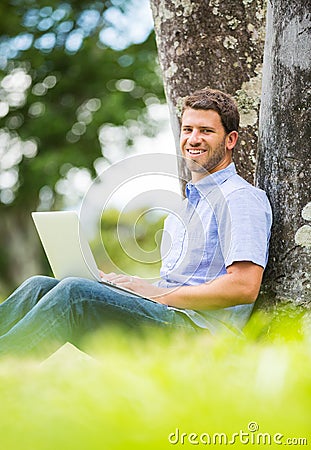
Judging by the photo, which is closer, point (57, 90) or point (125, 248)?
point (125, 248)

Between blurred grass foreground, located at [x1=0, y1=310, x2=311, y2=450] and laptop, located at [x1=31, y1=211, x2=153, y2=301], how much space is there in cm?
150

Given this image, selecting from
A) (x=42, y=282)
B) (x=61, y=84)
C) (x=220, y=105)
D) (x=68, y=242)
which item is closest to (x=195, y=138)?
(x=220, y=105)

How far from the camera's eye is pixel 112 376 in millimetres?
1188

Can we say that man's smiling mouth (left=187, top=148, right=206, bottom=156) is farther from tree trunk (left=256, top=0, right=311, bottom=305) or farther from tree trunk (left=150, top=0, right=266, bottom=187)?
→ tree trunk (left=150, top=0, right=266, bottom=187)

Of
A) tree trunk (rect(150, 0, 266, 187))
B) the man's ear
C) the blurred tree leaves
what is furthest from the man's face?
the blurred tree leaves

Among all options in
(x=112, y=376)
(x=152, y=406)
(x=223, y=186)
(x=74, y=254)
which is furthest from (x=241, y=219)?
(x=152, y=406)

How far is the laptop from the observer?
2785 millimetres

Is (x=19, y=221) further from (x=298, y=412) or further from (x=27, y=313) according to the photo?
(x=298, y=412)

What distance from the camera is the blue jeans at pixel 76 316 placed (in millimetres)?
2648

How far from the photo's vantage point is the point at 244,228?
2584 mm

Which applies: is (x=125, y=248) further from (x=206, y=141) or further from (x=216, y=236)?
(x=206, y=141)

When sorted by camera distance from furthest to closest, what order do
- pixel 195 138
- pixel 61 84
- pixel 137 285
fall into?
1. pixel 61 84
2. pixel 195 138
3. pixel 137 285

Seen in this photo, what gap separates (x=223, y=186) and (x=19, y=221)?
41.7 ft

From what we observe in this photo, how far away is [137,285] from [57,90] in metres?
13.0
